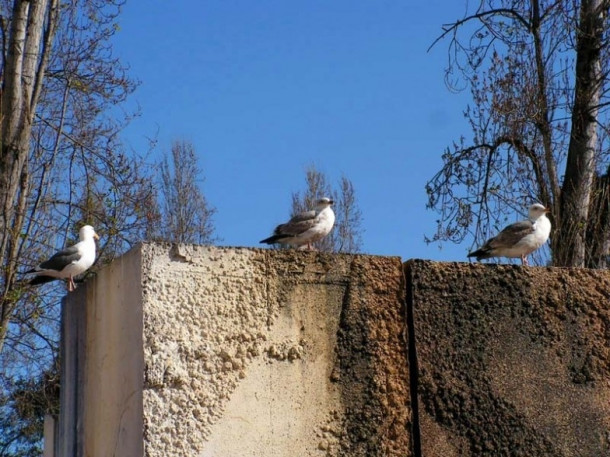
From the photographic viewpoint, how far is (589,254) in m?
11.7

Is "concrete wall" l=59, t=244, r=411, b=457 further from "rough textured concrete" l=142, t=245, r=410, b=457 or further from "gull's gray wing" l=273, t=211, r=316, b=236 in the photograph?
"gull's gray wing" l=273, t=211, r=316, b=236

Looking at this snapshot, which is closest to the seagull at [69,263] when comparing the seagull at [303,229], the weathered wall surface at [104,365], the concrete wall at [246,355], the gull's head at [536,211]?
the seagull at [303,229]

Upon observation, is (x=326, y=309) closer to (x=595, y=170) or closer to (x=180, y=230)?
(x=595, y=170)

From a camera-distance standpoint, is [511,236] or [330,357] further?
[511,236]

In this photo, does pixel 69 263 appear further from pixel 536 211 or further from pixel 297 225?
pixel 536 211

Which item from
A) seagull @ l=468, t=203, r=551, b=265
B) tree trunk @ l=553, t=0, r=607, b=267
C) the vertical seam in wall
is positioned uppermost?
tree trunk @ l=553, t=0, r=607, b=267

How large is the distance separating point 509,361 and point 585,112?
31.5ft

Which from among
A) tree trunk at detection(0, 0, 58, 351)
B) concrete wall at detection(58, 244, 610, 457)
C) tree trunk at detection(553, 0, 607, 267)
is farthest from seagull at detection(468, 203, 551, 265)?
tree trunk at detection(0, 0, 58, 351)

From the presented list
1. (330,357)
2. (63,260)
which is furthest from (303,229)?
(330,357)

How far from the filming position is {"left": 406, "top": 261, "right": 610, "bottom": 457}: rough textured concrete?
348 cm

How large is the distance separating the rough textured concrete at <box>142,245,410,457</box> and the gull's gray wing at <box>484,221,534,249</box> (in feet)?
16.4

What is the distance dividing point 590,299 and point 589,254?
820cm

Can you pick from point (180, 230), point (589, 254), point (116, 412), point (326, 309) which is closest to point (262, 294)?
point (326, 309)

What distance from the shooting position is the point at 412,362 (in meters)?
3.48
